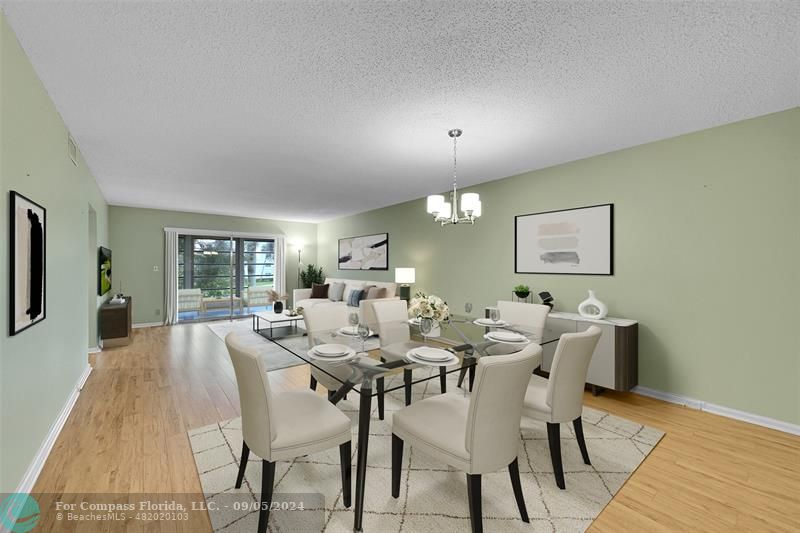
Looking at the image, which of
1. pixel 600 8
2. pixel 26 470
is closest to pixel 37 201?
pixel 26 470

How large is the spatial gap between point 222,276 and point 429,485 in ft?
24.1

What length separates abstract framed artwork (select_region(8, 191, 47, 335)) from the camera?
1672 millimetres

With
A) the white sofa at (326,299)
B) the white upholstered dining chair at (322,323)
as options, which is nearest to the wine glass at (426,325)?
the white upholstered dining chair at (322,323)

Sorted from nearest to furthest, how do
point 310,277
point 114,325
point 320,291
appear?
1. point 114,325
2. point 320,291
3. point 310,277

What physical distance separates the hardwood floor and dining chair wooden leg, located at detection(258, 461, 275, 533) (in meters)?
0.35

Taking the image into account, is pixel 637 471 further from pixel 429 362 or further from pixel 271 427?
pixel 271 427

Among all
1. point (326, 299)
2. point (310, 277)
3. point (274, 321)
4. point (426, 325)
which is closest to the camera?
point (426, 325)

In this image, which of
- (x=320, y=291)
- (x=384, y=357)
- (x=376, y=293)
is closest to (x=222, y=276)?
(x=320, y=291)

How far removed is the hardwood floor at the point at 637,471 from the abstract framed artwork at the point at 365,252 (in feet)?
11.5

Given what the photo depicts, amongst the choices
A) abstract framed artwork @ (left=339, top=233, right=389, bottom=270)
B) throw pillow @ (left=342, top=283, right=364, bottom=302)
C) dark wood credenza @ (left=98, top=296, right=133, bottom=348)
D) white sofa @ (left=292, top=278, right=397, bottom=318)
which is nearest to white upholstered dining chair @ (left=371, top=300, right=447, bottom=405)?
white sofa @ (left=292, top=278, right=397, bottom=318)

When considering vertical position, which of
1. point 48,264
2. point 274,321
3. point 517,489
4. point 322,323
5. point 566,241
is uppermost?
point 566,241

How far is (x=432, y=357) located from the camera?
205cm

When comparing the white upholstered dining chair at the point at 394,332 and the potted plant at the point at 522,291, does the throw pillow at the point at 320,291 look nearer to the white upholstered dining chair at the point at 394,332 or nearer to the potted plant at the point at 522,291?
the white upholstered dining chair at the point at 394,332

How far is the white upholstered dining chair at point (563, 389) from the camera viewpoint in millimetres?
1918
